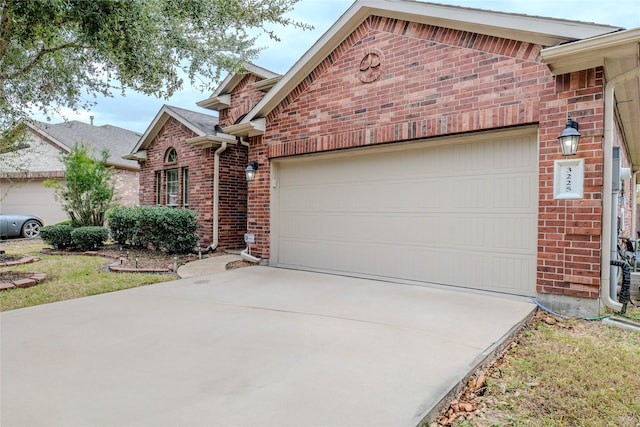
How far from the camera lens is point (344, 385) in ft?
8.34

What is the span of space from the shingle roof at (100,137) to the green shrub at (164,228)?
299 inches

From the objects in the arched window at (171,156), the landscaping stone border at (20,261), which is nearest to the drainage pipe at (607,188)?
the landscaping stone border at (20,261)

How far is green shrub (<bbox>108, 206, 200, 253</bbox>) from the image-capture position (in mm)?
8867

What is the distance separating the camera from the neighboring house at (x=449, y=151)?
4371 millimetres

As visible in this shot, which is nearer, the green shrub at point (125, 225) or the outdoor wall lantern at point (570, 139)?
the outdoor wall lantern at point (570, 139)

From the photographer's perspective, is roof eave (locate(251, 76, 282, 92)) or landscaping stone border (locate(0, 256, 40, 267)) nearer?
landscaping stone border (locate(0, 256, 40, 267))

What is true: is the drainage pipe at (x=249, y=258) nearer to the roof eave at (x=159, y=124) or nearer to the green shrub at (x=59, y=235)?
the roof eave at (x=159, y=124)

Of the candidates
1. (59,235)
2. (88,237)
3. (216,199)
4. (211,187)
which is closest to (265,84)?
(211,187)

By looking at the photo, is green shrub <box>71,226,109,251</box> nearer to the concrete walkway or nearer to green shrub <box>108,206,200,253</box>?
green shrub <box>108,206,200,253</box>

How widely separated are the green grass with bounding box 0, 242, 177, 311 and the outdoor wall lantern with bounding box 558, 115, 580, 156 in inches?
246

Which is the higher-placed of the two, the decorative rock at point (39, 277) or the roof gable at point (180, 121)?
the roof gable at point (180, 121)

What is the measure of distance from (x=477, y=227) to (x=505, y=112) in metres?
1.61

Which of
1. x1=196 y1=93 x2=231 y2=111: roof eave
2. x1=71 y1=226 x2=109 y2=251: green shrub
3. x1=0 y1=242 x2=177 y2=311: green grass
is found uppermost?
x1=196 y1=93 x2=231 y2=111: roof eave

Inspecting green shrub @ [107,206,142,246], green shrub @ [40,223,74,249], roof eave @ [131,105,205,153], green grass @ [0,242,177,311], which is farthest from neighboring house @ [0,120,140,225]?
green grass @ [0,242,177,311]
